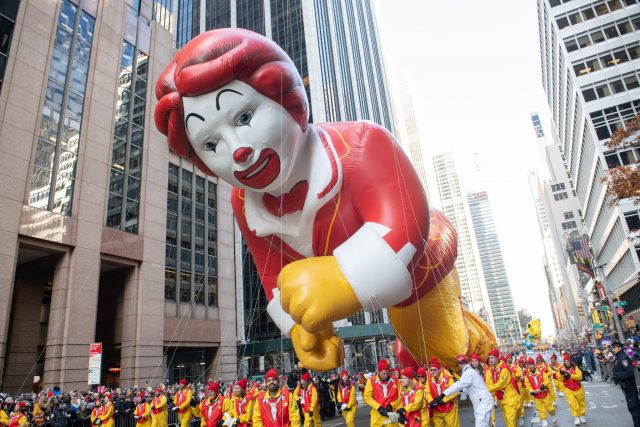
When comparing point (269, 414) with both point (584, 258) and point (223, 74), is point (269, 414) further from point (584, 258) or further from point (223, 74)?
point (584, 258)

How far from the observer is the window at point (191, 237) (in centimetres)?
2187

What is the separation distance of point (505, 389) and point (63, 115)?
1751 cm

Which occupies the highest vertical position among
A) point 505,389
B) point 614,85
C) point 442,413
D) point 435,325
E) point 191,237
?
point 614,85

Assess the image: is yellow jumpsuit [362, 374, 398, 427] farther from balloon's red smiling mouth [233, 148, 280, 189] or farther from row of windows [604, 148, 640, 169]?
row of windows [604, 148, 640, 169]

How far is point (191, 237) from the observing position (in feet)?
75.8

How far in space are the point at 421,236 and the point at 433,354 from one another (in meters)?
3.01

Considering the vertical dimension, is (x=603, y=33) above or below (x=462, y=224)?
below

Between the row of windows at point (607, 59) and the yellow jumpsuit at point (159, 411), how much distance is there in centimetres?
3287

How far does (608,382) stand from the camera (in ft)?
59.6

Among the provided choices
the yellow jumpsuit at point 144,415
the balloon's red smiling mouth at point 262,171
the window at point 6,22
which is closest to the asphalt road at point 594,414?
the yellow jumpsuit at point 144,415

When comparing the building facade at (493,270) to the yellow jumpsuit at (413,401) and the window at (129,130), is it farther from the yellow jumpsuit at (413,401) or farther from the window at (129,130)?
the yellow jumpsuit at (413,401)

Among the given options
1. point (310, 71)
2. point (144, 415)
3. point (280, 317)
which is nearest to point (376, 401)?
point (280, 317)

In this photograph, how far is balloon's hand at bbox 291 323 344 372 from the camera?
5086 millimetres

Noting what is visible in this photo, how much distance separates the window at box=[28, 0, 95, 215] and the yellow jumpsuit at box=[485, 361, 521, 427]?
15.4m
